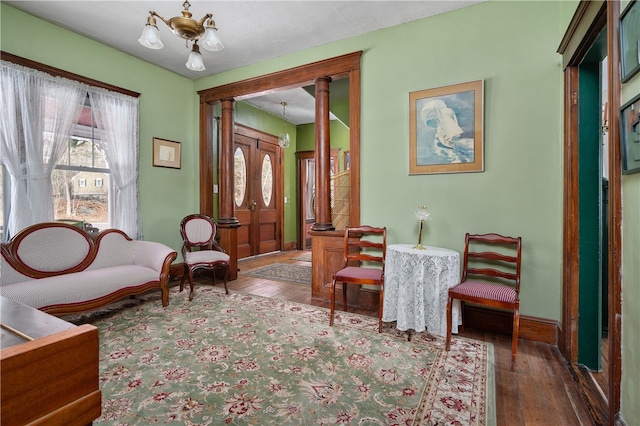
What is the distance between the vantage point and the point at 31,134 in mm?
3055

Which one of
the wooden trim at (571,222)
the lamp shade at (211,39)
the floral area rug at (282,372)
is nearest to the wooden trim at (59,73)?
the lamp shade at (211,39)

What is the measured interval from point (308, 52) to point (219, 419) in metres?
3.89

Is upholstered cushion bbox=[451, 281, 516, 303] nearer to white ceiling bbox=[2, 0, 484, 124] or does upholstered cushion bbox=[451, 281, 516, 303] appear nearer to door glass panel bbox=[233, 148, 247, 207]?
white ceiling bbox=[2, 0, 484, 124]

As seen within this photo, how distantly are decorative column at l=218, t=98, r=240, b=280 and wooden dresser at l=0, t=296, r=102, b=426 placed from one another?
3.76 meters

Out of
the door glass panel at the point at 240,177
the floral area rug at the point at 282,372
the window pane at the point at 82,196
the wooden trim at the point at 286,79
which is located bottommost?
the floral area rug at the point at 282,372

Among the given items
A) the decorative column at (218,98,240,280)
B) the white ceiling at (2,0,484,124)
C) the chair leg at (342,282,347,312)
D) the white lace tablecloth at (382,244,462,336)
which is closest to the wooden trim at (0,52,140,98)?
the white ceiling at (2,0,484,124)

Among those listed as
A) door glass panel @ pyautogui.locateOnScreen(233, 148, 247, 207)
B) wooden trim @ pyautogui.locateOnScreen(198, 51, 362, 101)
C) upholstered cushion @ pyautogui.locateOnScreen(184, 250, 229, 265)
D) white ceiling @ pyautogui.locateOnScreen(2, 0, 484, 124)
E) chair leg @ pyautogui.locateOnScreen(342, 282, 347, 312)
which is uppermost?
white ceiling @ pyautogui.locateOnScreen(2, 0, 484, 124)

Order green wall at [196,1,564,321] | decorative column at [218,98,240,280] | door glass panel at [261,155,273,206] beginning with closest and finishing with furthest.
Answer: green wall at [196,1,564,321]
decorative column at [218,98,240,280]
door glass panel at [261,155,273,206]

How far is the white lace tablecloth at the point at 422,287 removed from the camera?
2.51m

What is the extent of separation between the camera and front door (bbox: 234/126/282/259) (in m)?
6.14

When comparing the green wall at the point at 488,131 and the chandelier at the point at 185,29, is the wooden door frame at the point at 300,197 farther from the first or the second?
the chandelier at the point at 185,29

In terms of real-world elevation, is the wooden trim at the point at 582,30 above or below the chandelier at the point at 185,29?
below

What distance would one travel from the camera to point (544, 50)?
8.58 feet

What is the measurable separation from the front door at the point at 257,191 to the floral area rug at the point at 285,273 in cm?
110
